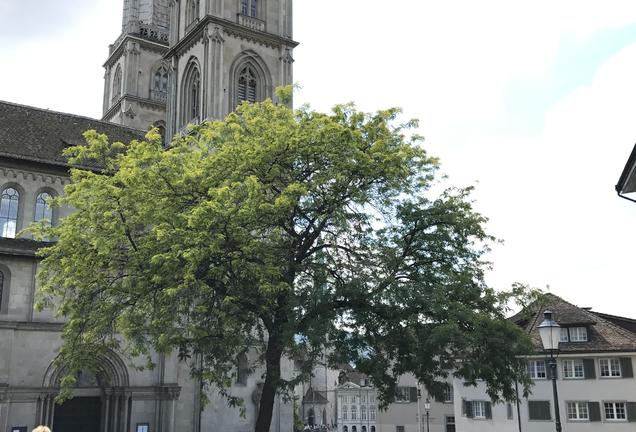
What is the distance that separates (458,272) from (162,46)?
1884 inches

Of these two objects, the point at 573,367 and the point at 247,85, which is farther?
the point at 573,367

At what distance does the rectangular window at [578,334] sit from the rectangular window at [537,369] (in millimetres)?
2709

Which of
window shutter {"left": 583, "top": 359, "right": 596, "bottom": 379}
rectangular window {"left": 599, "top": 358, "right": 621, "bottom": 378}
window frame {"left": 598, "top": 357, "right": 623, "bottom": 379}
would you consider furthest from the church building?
rectangular window {"left": 599, "top": 358, "right": 621, "bottom": 378}

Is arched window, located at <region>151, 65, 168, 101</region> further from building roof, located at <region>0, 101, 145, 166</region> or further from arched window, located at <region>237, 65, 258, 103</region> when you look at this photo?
building roof, located at <region>0, 101, 145, 166</region>

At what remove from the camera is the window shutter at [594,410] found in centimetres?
4562

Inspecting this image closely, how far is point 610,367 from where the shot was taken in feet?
151

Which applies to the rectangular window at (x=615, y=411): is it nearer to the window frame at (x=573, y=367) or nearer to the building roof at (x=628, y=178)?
the window frame at (x=573, y=367)

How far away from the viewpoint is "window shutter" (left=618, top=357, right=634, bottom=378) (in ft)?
149

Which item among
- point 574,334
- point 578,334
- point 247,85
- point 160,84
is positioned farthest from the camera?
point 160,84

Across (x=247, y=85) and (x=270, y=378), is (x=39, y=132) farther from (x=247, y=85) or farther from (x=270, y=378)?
(x=270, y=378)

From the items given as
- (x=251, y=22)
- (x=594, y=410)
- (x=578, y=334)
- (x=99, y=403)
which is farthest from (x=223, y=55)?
(x=594, y=410)

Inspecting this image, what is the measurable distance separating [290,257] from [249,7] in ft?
90.6

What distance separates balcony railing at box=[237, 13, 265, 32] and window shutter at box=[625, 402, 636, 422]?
Result: 112 ft

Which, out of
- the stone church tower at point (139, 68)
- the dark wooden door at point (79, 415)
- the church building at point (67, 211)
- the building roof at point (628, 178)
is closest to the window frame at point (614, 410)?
the church building at point (67, 211)
